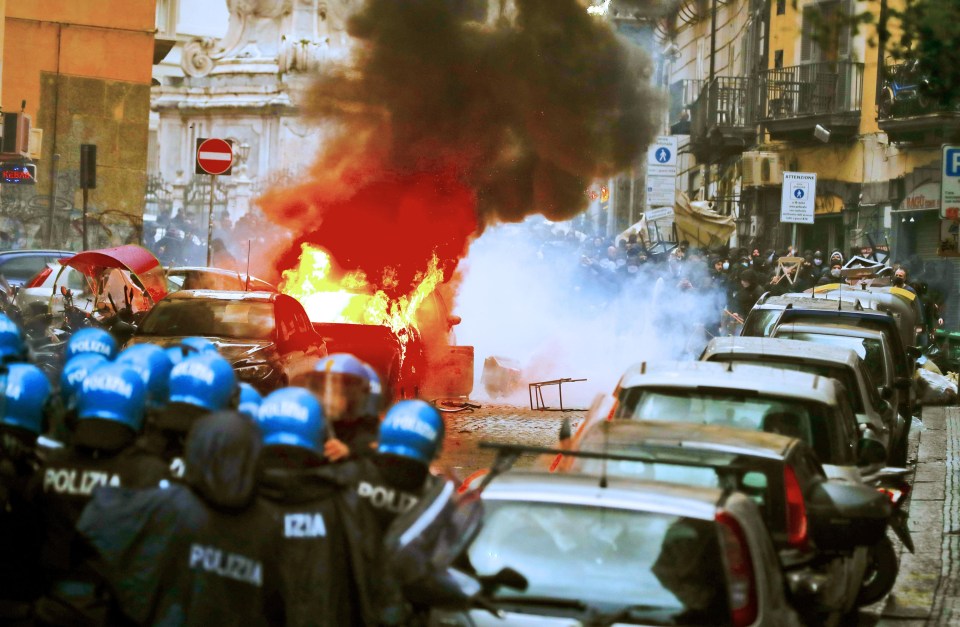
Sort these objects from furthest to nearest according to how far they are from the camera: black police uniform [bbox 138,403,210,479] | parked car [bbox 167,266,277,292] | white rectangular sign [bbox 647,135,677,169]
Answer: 1. white rectangular sign [bbox 647,135,677,169]
2. parked car [bbox 167,266,277,292]
3. black police uniform [bbox 138,403,210,479]

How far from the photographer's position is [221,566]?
403 cm

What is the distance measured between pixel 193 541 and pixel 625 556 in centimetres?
161

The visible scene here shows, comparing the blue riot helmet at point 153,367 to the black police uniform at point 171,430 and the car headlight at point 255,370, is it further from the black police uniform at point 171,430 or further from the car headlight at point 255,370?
the car headlight at point 255,370

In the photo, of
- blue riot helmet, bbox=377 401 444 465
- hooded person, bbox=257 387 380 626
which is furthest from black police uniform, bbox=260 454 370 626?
blue riot helmet, bbox=377 401 444 465

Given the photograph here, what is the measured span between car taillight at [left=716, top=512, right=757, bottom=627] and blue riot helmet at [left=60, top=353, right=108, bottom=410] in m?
2.22

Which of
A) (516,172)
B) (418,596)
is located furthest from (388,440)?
(516,172)

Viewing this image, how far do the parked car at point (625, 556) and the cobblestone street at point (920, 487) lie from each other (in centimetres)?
324

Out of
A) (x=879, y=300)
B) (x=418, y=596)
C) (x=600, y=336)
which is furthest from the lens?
(x=600, y=336)

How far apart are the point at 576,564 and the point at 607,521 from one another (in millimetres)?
178

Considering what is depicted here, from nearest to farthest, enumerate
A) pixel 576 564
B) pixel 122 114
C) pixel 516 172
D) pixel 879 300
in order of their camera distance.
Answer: pixel 576 564
pixel 879 300
pixel 516 172
pixel 122 114

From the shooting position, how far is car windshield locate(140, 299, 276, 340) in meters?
13.8

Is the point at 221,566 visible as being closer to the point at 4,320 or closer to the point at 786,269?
the point at 4,320

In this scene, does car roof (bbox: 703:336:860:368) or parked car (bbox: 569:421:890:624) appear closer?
parked car (bbox: 569:421:890:624)

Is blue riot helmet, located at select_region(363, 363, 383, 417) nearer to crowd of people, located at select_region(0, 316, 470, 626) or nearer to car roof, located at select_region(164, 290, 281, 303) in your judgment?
crowd of people, located at select_region(0, 316, 470, 626)
